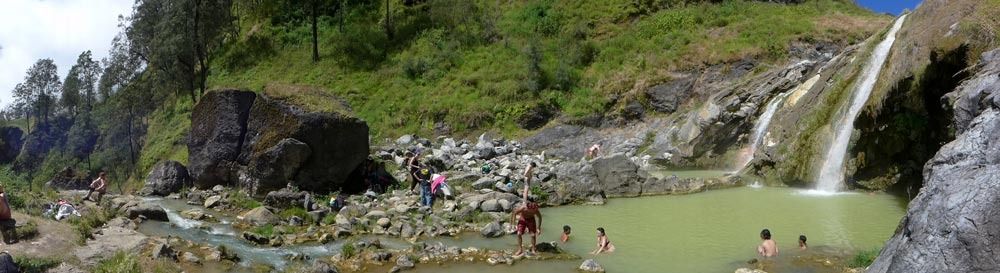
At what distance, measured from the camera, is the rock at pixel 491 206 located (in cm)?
1878

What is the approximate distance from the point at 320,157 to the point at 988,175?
1947cm

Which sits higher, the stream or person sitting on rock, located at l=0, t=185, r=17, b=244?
person sitting on rock, located at l=0, t=185, r=17, b=244

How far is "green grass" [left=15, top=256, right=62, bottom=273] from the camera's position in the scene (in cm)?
1080

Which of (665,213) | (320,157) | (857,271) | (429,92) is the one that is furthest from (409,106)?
(857,271)

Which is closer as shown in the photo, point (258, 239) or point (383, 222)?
point (258, 239)

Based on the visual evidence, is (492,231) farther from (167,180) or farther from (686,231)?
(167,180)

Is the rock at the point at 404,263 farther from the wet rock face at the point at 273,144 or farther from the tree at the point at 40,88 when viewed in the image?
the tree at the point at 40,88

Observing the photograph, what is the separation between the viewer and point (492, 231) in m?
16.0

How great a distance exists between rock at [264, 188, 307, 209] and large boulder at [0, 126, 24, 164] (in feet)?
281

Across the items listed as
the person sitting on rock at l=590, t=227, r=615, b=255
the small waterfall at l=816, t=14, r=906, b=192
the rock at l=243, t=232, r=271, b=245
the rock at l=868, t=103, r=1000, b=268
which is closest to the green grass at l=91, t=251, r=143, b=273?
the rock at l=243, t=232, r=271, b=245

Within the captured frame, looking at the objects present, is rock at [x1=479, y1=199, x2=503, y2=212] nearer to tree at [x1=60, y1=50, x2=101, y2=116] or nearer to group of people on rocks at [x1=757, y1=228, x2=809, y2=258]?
group of people on rocks at [x1=757, y1=228, x2=809, y2=258]

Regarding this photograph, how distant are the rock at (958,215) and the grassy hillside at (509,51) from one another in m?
28.7

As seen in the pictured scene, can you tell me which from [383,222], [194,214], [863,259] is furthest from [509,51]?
[863,259]

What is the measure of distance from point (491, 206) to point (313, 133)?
7.69 meters
